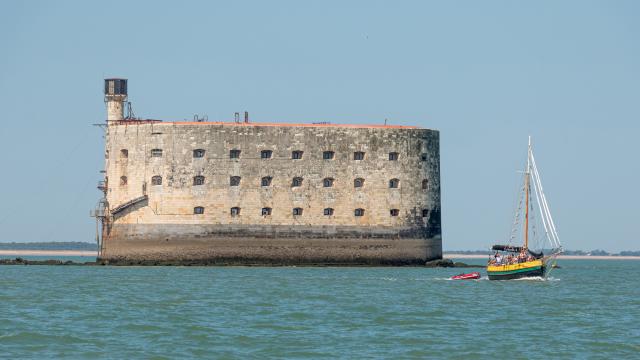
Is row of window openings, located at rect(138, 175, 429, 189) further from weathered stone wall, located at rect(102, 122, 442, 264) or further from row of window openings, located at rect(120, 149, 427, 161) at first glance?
row of window openings, located at rect(120, 149, 427, 161)

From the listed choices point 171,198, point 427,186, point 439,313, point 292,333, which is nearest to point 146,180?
point 171,198

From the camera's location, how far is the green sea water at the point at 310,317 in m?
36.0

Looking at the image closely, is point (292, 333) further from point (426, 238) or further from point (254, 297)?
point (426, 238)

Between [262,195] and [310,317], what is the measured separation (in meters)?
33.1

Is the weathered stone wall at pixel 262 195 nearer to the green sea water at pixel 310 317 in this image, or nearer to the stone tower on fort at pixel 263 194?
the stone tower on fort at pixel 263 194

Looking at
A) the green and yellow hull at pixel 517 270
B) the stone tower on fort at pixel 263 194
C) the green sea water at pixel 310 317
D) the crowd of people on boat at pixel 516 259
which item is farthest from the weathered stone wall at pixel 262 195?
the green and yellow hull at pixel 517 270

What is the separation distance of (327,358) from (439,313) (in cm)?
1221

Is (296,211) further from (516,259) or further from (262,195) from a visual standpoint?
(516,259)

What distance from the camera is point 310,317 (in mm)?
43844

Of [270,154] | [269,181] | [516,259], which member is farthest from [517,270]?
[270,154]

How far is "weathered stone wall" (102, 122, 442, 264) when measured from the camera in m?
76.1

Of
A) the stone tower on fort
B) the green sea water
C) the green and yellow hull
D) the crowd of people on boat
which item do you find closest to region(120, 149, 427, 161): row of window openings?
the stone tower on fort

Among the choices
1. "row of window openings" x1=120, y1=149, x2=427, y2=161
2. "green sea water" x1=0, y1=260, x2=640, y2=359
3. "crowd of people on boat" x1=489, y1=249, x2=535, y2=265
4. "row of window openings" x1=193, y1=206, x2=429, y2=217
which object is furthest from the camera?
"row of window openings" x1=193, y1=206, x2=429, y2=217

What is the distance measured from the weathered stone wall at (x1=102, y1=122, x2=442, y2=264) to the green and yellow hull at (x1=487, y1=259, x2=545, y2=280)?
1204cm
